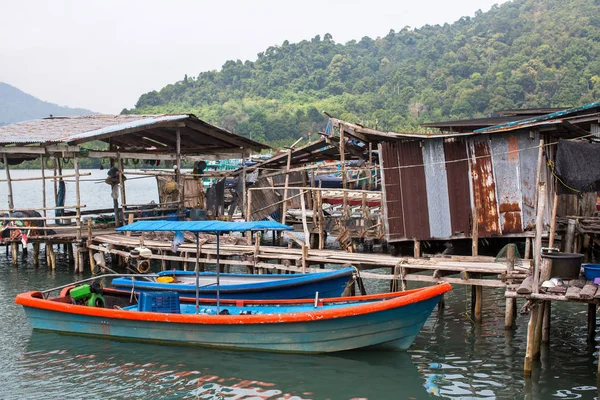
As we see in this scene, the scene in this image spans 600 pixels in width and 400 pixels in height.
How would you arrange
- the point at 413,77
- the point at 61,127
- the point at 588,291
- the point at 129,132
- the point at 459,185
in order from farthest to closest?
the point at 413,77 → the point at 61,127 → the point at 129,132 → the point at 459,185 → the point at 588,291

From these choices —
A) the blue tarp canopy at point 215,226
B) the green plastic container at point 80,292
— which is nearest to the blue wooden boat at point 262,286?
the green plastic container at point 80,292

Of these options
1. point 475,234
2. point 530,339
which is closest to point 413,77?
point 475,234

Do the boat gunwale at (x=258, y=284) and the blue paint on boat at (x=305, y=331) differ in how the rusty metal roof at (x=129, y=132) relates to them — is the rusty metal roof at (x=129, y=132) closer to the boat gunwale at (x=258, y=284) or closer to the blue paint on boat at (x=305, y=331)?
the boat gunwale at (x=258, y=284)

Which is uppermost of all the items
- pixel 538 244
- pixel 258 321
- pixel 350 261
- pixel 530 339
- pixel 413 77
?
pixel 413 77

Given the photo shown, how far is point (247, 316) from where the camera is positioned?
10.9 metres

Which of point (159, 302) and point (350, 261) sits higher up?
point (350, 261)

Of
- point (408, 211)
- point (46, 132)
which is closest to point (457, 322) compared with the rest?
point (408, 211)

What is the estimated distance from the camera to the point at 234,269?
21125 mm

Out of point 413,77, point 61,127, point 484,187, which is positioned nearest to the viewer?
point 484,187

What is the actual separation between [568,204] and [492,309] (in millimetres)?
4161

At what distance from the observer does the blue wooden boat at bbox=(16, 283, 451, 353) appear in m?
10.5

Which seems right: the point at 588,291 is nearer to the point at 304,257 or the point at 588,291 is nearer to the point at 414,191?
the point at 414,191

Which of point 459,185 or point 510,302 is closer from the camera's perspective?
point 510,302

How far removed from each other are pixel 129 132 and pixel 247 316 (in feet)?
29.8
